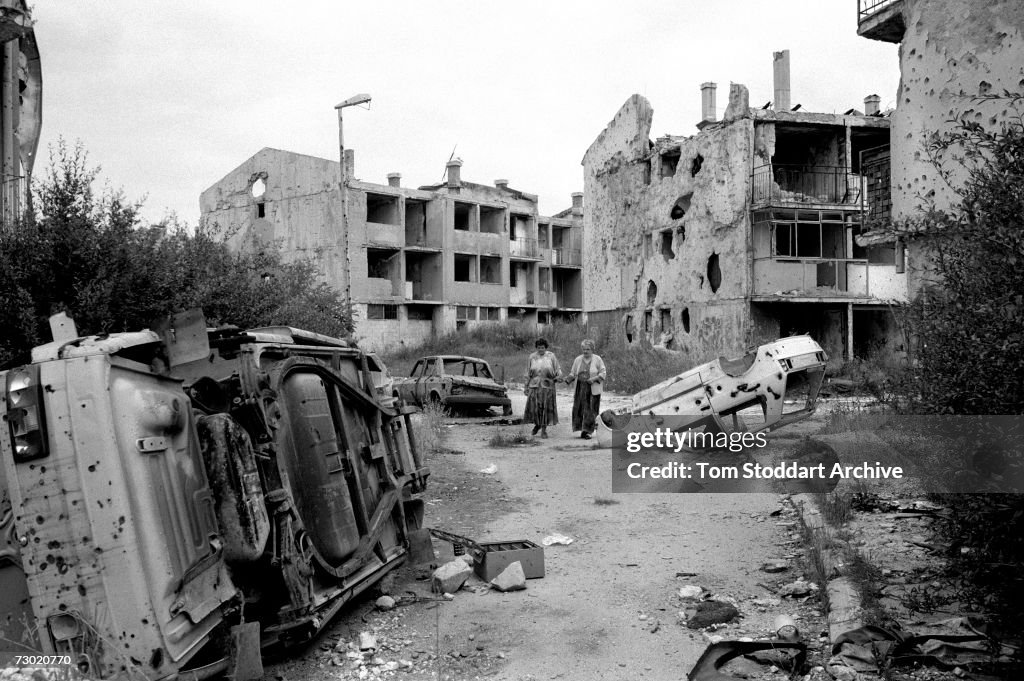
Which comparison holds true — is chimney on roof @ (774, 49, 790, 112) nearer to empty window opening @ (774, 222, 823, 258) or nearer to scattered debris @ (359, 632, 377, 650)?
empty window opening @ (774, 222, 823, 258)

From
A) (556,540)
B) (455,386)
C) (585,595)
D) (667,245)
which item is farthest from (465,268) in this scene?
(585,595)

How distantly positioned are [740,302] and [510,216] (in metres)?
22.9

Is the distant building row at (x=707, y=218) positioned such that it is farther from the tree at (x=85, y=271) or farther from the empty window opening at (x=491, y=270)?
the tree at (x=85, y=271)

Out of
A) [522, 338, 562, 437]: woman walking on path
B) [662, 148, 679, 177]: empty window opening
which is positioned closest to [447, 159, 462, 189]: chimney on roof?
[662, 148, 679, 177]: empty window opening

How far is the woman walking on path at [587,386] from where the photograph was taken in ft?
46.3

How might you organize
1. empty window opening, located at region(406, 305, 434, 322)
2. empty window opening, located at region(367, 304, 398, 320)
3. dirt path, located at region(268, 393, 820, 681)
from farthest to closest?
empty window opening, located at region(406, 305, 434, 322) → empty window opening, located at region(367, 304, 398, 320) → dirt path, located at region(268, 393, 820, 681)

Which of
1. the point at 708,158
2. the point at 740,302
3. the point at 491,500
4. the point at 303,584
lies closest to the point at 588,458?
the point at 491,500

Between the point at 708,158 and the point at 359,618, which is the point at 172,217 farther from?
the point at 708,158

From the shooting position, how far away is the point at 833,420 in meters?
12.9

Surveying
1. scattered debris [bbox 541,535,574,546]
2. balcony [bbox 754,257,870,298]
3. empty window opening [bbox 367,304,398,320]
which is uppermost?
balcony [bbox 754,257,870,298]

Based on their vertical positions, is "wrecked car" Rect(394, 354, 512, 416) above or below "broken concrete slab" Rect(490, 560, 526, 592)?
above

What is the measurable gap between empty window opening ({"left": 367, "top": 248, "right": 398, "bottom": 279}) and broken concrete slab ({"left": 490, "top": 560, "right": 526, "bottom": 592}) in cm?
3841

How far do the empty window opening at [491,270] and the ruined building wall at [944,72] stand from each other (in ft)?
119

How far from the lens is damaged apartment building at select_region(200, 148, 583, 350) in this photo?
41.6 m
